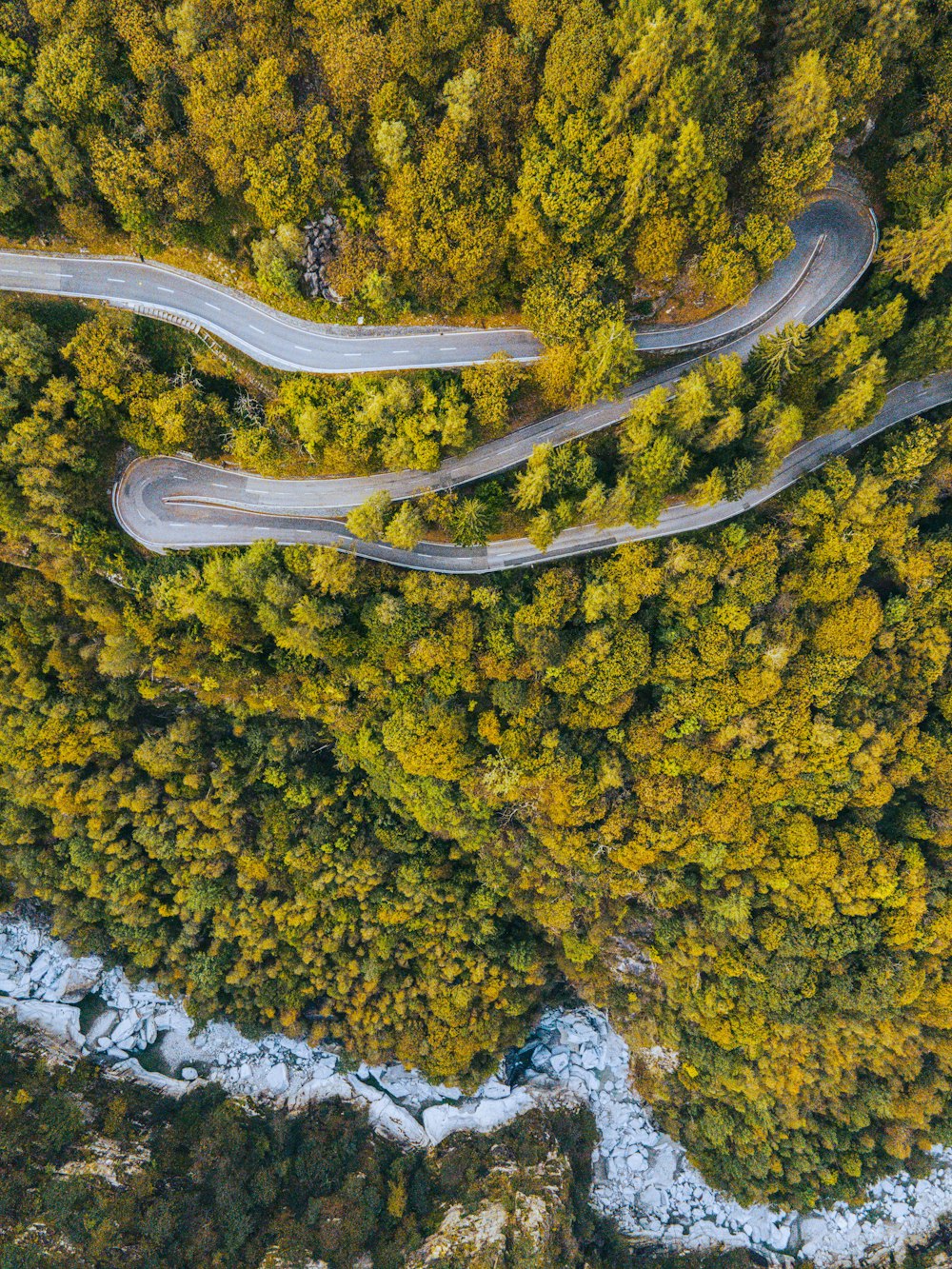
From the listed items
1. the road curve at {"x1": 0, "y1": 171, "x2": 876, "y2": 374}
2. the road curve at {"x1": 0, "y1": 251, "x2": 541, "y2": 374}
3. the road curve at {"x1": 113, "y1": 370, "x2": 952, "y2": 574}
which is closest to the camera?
the road curve at {"x1": 0, "y1": 171, "x2": 876, "y2": 374}

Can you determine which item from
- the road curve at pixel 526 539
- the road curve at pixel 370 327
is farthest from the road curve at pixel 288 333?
the road curve at pixel 526 539

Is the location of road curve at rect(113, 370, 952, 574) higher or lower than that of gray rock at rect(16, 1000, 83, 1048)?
higher

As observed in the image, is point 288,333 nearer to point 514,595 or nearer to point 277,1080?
point 514,595

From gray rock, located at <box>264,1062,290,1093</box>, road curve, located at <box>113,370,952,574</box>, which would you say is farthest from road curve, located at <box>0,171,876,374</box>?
gray rock, located at <box>264,1062,290,1093</box>

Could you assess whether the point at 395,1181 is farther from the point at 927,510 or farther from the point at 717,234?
the point at 717,234

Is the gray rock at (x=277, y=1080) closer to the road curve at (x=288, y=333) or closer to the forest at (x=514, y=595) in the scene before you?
the forest at (x=514, y=595)

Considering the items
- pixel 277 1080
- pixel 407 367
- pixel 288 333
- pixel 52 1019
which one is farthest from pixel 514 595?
pixel 52 1019

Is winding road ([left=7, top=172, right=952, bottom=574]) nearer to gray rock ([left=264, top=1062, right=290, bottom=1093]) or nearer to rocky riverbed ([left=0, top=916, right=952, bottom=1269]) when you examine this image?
rocky riverbed ([left=0, top=916, right=952, bottom=1269])
